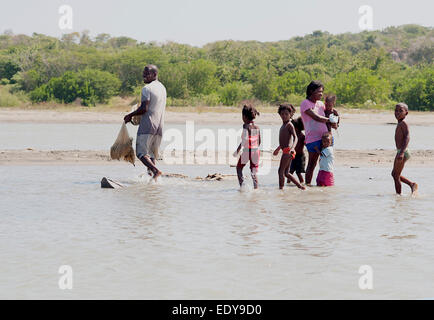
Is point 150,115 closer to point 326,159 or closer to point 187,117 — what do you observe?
point 326,159

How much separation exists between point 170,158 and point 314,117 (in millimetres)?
5952

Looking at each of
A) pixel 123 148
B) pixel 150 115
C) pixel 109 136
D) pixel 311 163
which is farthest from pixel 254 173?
pixel 109 136

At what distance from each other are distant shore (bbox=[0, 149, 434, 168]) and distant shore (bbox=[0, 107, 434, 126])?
1124 centimetres

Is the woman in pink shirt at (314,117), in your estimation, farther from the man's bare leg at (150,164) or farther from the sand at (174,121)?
the sand at (174,121)

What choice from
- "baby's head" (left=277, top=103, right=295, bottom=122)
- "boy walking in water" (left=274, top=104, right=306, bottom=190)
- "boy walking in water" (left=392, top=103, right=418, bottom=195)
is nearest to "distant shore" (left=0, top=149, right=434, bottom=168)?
"boy walking in water" (left=274, top=104, right=306, bottom=190)

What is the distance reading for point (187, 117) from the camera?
2903 cm

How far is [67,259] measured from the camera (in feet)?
20.3

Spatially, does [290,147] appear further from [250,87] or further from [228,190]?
[250,87]

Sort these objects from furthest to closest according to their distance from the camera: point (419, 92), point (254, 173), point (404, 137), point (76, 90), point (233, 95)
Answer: point (76, 90) < point (233, 95) < point (419, 92) < point (254, 173) < point (404, 137)

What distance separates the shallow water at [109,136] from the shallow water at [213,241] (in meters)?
7.32

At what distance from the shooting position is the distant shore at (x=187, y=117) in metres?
28.1

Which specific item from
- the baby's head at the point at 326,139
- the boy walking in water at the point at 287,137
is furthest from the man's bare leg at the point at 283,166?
the baby's head at the point at 326,139

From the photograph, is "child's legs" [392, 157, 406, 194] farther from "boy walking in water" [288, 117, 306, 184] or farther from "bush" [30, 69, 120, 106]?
"bush" [30, 69, 120, 106]

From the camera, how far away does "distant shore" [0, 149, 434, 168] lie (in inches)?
581
